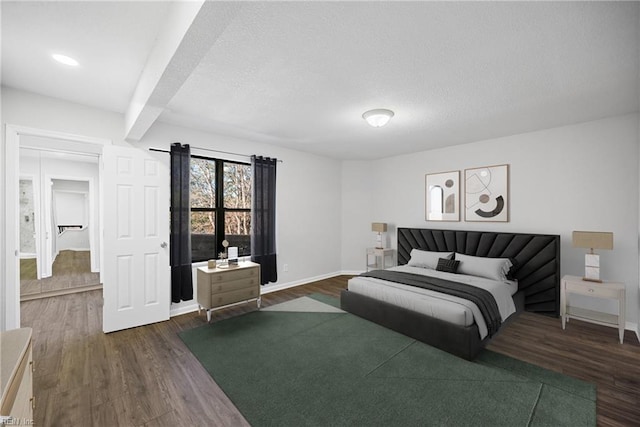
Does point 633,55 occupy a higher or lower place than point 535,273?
higher

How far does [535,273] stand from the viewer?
368 cm

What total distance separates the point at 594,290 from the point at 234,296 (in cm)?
419

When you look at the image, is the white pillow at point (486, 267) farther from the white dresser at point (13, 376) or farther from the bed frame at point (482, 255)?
the white dresser at point (13, 376)

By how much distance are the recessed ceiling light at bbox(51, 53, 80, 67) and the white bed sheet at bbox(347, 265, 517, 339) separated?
3.61 metres

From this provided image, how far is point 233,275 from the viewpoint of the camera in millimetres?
3598

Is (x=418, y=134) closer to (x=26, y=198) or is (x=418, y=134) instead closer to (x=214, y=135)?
(x=214, y=135)

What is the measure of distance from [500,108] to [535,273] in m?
2.26

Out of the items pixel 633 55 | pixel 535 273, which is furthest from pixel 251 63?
pixel 535 273

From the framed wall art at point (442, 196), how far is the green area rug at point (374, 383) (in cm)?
253

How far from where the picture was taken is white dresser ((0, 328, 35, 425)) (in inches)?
37.7

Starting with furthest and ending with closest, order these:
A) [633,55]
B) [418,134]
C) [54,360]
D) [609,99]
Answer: [418,134] → [609,99] → [54,360] → [633,55]

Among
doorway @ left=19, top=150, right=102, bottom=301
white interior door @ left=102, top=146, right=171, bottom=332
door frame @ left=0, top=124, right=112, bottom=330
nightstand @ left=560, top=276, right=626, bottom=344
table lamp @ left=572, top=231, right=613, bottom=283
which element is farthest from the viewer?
doorway @ left=19, top=150, right=102, bottom=301

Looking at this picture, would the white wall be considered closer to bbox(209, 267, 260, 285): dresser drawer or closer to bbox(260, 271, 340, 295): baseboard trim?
bbox(260, 271, 340, 295): baseboard trim

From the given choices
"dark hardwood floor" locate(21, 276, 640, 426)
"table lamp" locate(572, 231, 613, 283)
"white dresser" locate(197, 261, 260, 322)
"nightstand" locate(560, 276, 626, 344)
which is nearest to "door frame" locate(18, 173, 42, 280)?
"dark hardwood floor" locate(21, 276, 640, 426)
